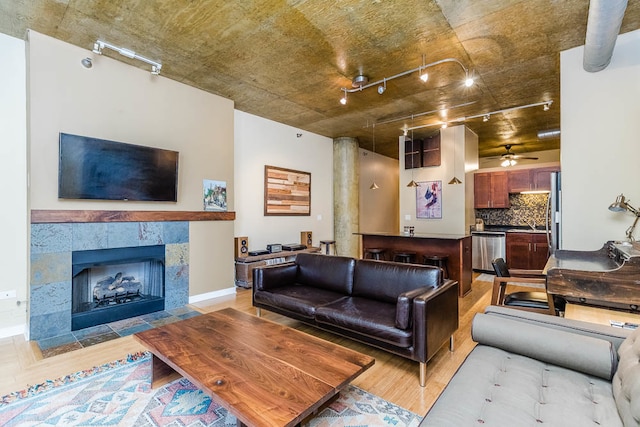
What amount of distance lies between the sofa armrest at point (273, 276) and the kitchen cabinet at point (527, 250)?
17.3ft

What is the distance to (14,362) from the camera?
2699 mm

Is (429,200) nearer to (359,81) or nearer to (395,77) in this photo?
(395,77)

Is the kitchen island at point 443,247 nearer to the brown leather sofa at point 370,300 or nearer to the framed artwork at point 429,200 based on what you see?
the framed artwork at point 429,200

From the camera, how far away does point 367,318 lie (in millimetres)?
2590

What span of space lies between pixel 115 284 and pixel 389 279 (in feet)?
11.5

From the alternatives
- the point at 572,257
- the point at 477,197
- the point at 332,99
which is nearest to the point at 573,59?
the point at 572,257

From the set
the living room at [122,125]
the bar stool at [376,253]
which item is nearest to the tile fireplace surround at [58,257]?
the living room at [122,125]

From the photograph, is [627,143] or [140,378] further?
[627,143]

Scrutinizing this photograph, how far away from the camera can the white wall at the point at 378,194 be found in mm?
8570

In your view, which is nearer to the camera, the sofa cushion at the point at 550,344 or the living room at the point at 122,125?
the sofa cushion at the point at 550,344

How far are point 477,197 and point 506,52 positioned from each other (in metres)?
4.79

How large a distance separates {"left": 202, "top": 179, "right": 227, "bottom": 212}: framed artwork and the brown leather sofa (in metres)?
1.65

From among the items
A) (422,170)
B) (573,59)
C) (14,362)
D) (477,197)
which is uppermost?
(573,59)

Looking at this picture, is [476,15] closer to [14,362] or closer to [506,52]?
[506,52]
